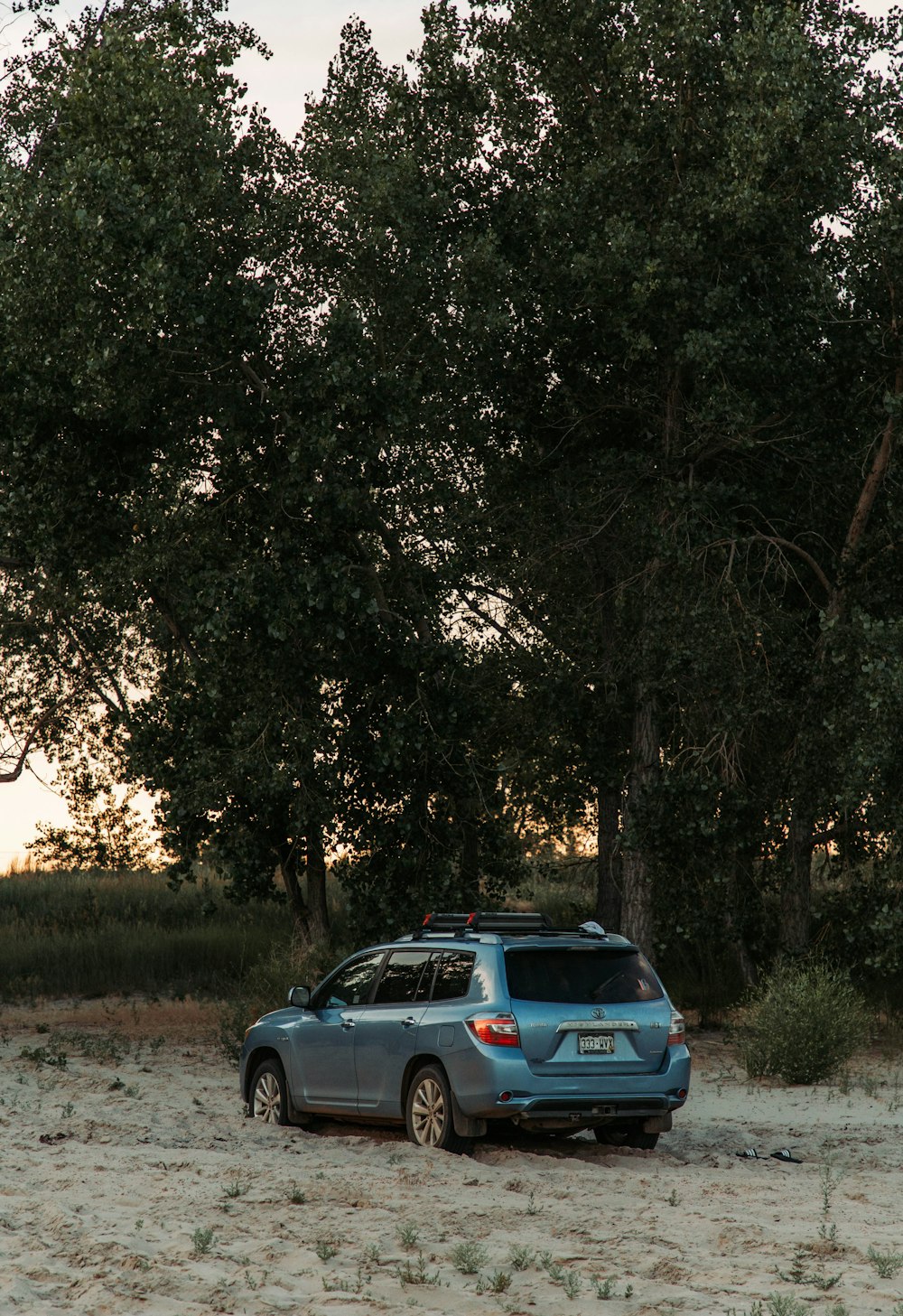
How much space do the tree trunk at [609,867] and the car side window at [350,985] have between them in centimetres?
1283

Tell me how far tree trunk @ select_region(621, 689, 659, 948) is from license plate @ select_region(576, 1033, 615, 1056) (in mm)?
10766

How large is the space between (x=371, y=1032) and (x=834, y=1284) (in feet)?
16.8

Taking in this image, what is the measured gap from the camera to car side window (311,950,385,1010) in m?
12.0

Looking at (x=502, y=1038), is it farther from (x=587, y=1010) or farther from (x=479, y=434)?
(x=479, y=434)

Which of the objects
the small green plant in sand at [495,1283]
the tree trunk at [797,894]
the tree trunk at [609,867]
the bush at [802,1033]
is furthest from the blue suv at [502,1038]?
the tree trunk at [609,867]

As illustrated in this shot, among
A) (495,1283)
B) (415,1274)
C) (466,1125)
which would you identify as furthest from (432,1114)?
(495,1283)

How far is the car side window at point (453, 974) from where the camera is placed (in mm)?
10906

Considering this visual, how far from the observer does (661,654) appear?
66.8 ft

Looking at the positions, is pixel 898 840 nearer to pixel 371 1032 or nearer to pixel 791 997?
pixel 791 997

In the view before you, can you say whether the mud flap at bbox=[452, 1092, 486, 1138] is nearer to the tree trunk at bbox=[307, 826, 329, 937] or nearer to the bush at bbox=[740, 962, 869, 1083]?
the bush at bbox=[740, 962, 869, 1083]

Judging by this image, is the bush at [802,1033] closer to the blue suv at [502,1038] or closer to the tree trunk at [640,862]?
the blue suv at [502,1038]

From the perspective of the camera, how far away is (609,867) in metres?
25.0

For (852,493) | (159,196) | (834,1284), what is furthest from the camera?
(852,493)

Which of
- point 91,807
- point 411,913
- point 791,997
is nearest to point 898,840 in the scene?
point 791,997
